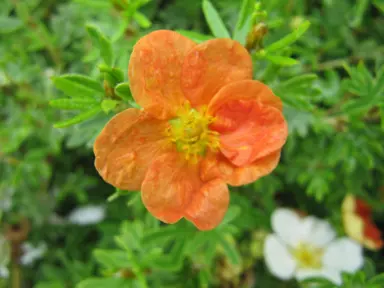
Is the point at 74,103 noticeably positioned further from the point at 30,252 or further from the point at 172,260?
the point at 30,252

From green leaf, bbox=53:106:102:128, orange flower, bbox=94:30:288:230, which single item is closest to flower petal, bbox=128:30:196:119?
orange flower, bbox=94:30:288:230

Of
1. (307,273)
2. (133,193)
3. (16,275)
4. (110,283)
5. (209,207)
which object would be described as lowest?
(16,275)

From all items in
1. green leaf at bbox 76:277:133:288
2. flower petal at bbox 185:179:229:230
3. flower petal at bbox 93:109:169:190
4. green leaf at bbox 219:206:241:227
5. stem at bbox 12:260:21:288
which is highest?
flower petal at bbox 93:109:169:190

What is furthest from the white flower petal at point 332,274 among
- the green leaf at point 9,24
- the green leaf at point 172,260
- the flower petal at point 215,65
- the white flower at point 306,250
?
the green leaf at point 9,24

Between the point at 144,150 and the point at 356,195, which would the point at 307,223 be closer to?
the point at 356,195

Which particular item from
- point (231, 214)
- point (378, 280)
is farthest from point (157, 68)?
point (378, 280)

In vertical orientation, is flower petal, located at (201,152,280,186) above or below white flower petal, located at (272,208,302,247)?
above

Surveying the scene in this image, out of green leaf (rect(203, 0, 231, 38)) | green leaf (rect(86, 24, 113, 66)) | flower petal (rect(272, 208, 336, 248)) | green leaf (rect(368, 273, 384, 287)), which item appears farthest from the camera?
flower petal (rect(272, 208, 336, 248))

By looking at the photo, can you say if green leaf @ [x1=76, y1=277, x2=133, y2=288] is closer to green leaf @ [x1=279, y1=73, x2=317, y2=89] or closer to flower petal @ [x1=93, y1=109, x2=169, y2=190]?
flower petal @ [x1=93, y1=109, x2=169, y2=190]
